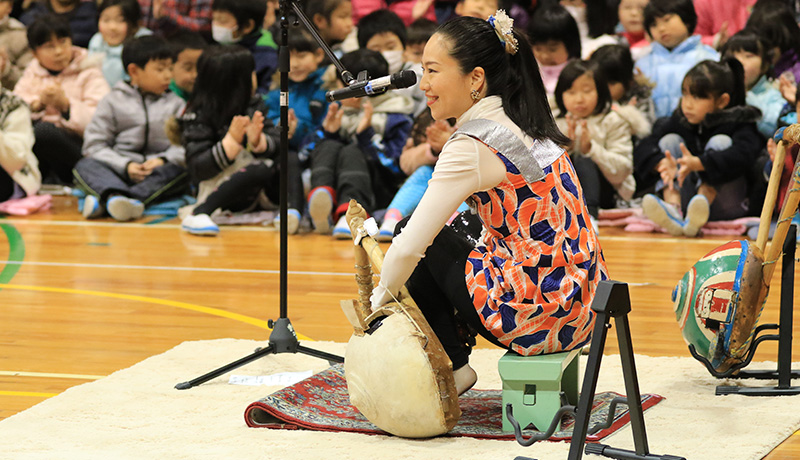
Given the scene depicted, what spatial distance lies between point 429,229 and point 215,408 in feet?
2.75

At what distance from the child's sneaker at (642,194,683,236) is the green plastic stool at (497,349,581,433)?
3.17 metres

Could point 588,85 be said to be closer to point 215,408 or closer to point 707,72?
point 707,72

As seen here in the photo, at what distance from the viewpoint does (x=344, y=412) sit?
9.68ft

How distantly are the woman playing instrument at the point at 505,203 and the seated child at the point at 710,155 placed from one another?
313 cm

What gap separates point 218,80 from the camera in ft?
21.3

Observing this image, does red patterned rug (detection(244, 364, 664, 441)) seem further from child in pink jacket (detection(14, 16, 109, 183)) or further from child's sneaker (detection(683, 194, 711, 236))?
child in pink jacket (detection(14, 16, 109, 183))

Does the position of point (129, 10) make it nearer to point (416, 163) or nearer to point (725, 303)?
point (416, 163)

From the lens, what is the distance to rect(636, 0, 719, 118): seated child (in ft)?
20.7

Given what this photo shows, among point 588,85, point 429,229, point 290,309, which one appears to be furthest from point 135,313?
point 588,85

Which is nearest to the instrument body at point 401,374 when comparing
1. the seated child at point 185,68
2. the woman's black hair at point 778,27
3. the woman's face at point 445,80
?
the woman's face at point 445,80

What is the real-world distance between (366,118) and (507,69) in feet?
11.4

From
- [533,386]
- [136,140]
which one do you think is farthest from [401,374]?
[136,140]

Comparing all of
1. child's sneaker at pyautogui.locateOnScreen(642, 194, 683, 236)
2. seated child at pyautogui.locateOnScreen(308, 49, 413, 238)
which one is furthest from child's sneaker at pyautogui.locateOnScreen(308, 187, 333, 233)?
child's sneaker at pyautogui.locateOnScreen(642, 194, 683, 236)

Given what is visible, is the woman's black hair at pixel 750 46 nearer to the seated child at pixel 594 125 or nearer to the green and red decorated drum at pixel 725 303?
the seated child at pixel 594 125
